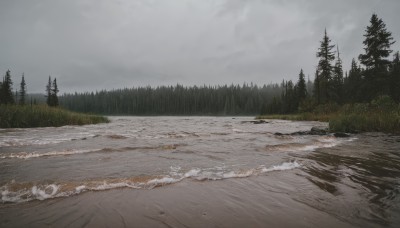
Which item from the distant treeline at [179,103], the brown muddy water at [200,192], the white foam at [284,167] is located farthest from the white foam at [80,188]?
the distant treeline at [179,103]

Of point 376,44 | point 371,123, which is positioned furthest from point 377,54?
point 371,123

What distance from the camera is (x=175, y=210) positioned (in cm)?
327

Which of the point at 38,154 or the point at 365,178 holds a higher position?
the point at 38,154

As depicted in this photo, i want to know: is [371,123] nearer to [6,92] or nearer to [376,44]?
[376,44]

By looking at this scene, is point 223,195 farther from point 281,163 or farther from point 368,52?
point 368,52

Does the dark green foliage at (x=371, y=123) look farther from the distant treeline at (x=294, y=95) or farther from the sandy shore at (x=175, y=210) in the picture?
the distant treeline at (x=294, y=95)

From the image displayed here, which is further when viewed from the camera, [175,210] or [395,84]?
[395,84]

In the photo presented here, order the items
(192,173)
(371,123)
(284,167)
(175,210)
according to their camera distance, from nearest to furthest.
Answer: (175,210) < (192,173) < (284,167) < (371,123)

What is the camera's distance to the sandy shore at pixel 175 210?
286 centimetres

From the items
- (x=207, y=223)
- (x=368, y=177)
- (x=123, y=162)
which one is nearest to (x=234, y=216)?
(x=207, y=223)

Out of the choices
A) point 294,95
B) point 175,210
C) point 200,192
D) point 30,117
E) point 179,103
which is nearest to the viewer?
point 175,210

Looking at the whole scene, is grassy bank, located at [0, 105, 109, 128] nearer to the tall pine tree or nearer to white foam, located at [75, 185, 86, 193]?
white foam, located at [75, 185, 86, 193]

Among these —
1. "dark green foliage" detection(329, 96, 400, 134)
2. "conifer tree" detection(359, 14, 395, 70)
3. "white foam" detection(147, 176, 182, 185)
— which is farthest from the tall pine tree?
"white foam" detection(147, 176, 182, 185)

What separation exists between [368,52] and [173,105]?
127166mm
